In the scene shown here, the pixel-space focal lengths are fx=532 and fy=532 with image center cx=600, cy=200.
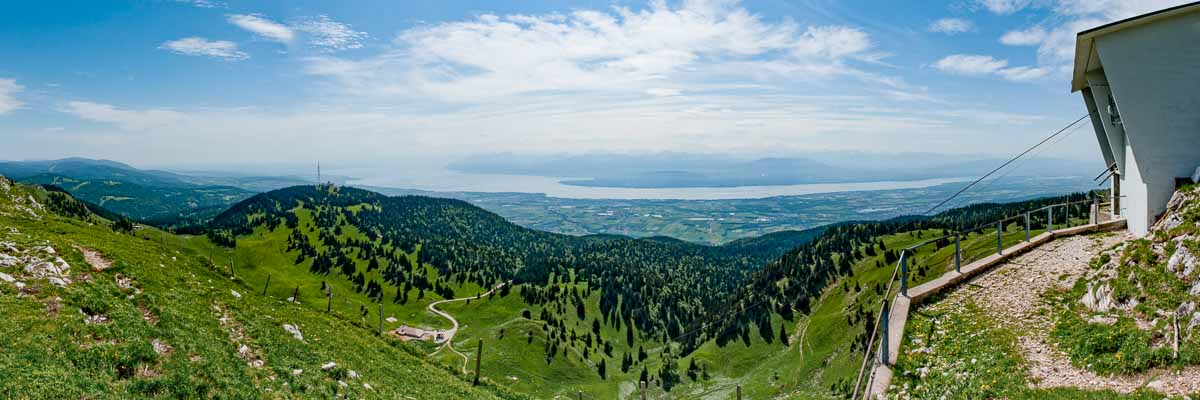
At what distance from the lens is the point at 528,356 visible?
9056 centimetres

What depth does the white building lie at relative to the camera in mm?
20516

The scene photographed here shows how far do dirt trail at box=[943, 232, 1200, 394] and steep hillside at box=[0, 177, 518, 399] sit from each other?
2053cm

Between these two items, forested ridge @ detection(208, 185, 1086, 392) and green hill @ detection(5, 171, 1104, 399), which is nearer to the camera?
green hill @ detection(5, 171, 1104, 399)

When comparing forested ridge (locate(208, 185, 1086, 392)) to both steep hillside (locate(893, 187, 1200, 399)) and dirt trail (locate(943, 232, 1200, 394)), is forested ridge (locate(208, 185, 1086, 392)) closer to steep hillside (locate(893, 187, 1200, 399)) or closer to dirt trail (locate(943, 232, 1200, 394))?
dirt trail (locate(943, 232, 1200, 394))

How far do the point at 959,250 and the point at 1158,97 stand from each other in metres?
10.4

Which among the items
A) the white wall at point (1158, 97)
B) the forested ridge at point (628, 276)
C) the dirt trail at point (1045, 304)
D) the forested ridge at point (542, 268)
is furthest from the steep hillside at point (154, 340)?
the forested ridge at point (542, 268)

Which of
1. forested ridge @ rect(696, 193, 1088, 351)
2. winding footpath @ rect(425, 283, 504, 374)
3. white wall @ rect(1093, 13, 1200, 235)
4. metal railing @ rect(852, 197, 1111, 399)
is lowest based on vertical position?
winding footpath @ rect(425, 283, 504, 374)

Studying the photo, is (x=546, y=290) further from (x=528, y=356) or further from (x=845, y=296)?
(x=845, y=296)

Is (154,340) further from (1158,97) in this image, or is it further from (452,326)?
(452,326)

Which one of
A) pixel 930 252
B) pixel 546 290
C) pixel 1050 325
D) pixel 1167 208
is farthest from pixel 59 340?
pixel 546 290

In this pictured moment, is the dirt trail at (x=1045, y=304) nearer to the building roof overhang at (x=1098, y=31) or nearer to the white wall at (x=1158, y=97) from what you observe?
the white wall at (x=1158, y=97)

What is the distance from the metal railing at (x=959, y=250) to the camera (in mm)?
15523

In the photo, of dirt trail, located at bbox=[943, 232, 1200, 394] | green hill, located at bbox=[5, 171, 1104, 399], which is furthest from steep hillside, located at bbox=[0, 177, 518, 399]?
dirt trail, located at bbox=[943, 232, 1200, 394]

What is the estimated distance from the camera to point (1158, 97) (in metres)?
21.1
